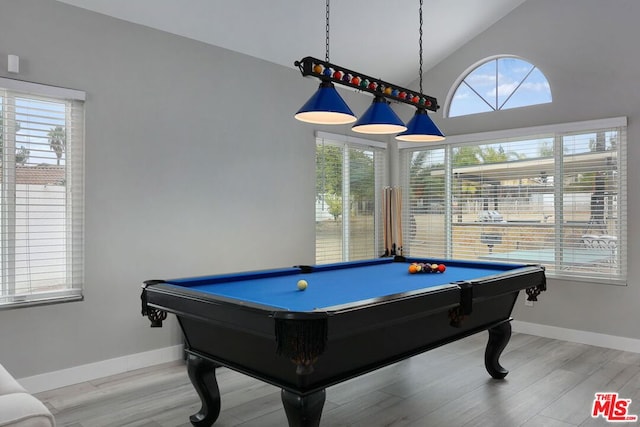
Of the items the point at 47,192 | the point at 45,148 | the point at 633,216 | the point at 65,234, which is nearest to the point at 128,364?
the point at 65,234

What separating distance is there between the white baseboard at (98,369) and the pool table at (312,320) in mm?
1212

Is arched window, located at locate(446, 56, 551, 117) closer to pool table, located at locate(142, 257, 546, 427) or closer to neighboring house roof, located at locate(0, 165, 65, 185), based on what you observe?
pool table, located at locate(142, 257, 546, 427)

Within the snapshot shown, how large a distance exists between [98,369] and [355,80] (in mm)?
2819

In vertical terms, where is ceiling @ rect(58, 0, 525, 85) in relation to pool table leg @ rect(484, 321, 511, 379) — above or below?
above

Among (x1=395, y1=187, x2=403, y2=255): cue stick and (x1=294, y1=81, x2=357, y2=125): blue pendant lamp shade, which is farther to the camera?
(x1=395, y1=187, x2=403, y2=255): cue stick

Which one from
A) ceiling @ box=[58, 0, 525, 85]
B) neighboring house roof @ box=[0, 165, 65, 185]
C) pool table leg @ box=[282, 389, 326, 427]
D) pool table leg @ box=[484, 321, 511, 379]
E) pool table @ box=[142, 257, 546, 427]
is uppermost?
ceiling @ box=[58, 0, 525, 85]

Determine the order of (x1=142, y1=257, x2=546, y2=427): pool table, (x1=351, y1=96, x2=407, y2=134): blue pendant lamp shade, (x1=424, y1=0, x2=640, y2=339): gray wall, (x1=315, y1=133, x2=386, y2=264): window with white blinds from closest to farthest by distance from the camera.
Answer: (x1=142, y1=257, x2=546, y2=427): pool table, (x1=351, y1=96, x2=407, y2=134): blue pendant lamp shade, (x1=424, y1=0, x2=640, y2=339): gray wall, (x1=315, y1=133, x2=386, y2=264): window with white blinds

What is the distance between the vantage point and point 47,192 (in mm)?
3400

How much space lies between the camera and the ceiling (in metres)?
3.84

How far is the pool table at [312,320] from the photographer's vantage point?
1964 millimetres

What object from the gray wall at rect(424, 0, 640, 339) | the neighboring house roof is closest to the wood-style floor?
the gray wall at rect(424, 0, 640, 339)

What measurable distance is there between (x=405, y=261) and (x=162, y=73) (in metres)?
2.58

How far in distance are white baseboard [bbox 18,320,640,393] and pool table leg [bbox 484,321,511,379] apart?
1502 millimetres

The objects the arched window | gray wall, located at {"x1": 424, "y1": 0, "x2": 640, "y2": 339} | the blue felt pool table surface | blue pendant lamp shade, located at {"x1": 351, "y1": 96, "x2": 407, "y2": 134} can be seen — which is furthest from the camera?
the arched window
